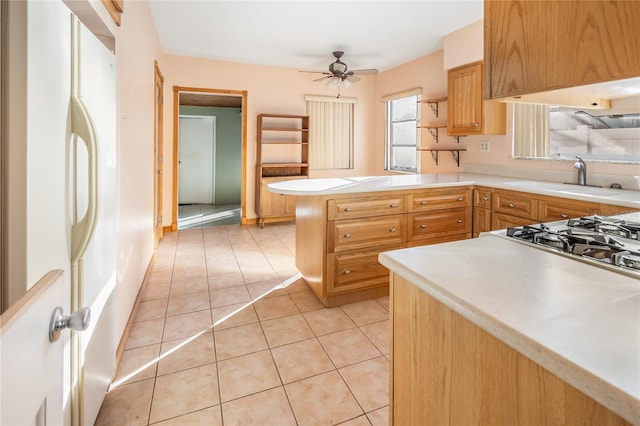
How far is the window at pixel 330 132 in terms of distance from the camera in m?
5.99

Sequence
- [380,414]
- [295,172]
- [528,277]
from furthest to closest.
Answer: [295,172] < [380,414] < [528,277]

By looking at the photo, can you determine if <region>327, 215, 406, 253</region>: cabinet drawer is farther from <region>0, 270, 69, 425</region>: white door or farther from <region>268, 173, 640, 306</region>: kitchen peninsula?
<region>0, 270, 69, 425</region>: white door

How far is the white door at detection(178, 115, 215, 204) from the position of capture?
299 inches

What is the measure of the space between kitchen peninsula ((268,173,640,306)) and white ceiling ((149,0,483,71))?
1.77 metres

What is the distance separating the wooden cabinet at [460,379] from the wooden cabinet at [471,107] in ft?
10.6

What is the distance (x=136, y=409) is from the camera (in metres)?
A: 1.60

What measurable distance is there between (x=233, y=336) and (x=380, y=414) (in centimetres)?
108

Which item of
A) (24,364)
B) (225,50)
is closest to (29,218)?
(24,364)

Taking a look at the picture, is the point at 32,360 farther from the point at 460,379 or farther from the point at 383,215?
the point at 383,215

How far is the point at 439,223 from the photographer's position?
118 inches

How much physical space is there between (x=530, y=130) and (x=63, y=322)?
395 centimetres

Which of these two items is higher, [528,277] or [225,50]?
[225,50]

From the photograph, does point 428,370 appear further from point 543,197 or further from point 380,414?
point 543,197

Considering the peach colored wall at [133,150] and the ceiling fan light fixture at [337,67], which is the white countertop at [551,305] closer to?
the peach colored wall at [133,150]
